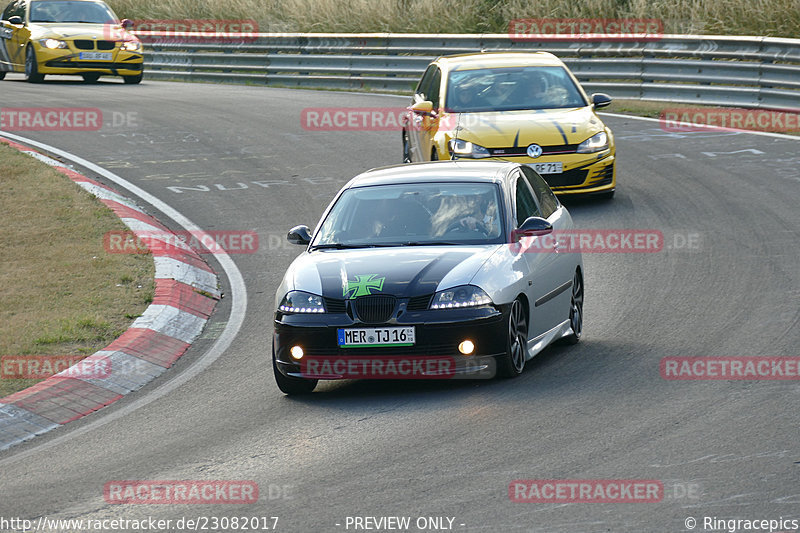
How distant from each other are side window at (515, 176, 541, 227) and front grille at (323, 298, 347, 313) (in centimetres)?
173

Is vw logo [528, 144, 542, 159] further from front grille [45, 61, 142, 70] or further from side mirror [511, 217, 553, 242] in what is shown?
front grille [45, 61, 142, 70]

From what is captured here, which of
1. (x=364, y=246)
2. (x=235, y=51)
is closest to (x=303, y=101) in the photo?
(x=235, y=51)

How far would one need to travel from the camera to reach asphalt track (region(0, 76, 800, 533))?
20.5ft

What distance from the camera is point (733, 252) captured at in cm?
1295

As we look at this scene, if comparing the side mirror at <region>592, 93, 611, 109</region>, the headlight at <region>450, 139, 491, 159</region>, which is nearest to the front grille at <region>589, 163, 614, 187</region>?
the side mirror at <region>592, 93, 611, 109</region>

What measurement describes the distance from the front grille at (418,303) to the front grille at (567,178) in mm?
6953

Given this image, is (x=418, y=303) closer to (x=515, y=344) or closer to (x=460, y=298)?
(x=460, y=298)

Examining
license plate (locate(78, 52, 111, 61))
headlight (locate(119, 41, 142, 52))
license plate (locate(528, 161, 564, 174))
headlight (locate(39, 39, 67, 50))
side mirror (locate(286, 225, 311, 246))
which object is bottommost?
license plate (locate(78, 52, 111, 61))

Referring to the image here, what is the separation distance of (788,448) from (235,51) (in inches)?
1016

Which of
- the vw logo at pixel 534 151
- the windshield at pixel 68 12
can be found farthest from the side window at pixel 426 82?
the windshield at pixel 68 12

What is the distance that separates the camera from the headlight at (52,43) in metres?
27.8

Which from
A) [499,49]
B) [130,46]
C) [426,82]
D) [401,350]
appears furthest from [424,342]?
[130,46]

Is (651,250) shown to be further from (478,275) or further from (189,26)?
(189,26)

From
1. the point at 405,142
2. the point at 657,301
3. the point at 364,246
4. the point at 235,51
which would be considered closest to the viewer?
the point at 364,246
